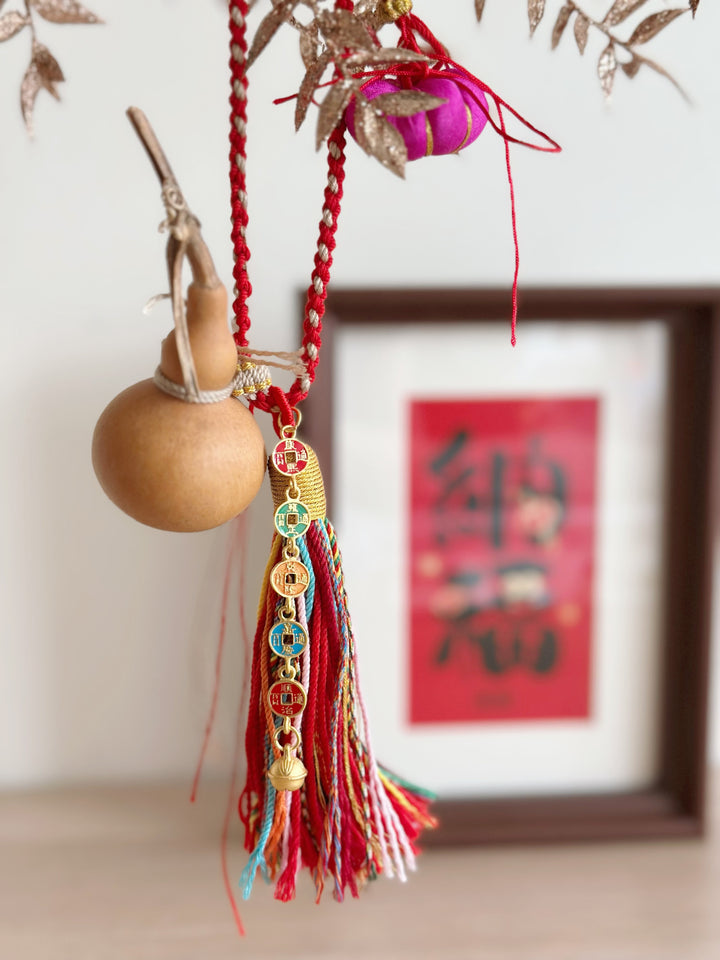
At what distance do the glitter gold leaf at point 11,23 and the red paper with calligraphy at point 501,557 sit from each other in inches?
17.9

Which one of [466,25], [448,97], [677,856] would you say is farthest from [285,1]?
[677,856]

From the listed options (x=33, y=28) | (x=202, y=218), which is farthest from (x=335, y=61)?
(x=202, y=218)

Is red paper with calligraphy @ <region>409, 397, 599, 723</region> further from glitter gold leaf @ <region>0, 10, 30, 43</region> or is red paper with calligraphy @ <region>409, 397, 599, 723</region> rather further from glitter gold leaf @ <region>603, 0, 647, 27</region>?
glitter gold leaf @ <region>0, 10, 30, 43</region>

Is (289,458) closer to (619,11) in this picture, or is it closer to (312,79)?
(312,79)

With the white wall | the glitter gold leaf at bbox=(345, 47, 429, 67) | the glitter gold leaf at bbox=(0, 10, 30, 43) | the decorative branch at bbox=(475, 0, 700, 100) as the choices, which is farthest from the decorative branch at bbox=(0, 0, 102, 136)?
the white wall

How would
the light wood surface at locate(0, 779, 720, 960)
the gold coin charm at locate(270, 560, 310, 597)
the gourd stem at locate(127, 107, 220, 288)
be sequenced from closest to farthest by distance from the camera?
1. the gourd stem at locate(127, 107, 220, 288)
2. the gold coin charm at locate(270, 560, 310, 597)
3. the light wood surface at locate(0, 779, 720, 960)

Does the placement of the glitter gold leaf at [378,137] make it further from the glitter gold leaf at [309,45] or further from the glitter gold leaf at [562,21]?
the glitter gold leaf at [562,21]

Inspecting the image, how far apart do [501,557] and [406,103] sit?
51 centimetres

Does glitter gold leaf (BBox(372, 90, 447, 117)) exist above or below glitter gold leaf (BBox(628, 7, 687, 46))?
below

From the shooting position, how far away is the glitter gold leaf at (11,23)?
379mm

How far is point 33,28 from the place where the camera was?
0.39m

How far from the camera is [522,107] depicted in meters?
0.74

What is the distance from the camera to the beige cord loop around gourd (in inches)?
17.1

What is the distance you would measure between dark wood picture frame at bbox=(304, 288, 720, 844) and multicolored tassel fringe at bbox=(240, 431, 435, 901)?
0.30 m
